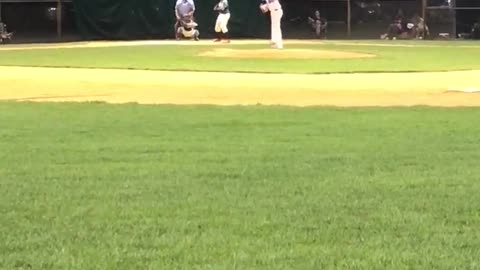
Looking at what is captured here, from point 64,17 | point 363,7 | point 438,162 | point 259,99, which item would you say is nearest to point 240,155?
point 438,162

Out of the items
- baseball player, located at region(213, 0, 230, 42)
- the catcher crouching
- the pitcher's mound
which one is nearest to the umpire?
the catcher crouching

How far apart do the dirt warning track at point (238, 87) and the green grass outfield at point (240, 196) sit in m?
4.13

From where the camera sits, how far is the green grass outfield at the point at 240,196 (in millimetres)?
5250

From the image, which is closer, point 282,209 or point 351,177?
point 282,209

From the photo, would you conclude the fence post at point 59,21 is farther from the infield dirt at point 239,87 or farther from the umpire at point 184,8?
the infield dirt at point 239,87

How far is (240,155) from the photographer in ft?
29.5

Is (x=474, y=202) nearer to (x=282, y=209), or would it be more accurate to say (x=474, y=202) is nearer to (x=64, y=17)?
(x=282, y=209)

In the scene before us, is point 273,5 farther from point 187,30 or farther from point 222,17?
point 187,30

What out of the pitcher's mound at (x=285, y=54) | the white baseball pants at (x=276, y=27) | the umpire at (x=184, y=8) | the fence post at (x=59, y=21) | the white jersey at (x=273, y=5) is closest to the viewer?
the pitcher's mound at (x=285, y=54)

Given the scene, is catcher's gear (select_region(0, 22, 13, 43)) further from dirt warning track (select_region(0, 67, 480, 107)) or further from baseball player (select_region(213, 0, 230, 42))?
dirt warning track (select_region(0, 67, 480, 107))

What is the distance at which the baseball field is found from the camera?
5.33m

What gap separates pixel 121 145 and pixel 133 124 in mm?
2139

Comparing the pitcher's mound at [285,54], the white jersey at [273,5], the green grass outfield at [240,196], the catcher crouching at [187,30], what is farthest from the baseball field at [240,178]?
the catcher crouching at [187,30]

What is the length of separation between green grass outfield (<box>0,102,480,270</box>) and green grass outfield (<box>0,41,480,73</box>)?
11587 mm
